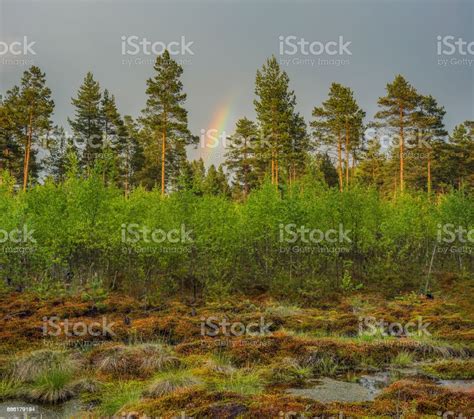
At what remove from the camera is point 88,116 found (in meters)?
48.4

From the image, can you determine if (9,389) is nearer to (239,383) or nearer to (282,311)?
(239,383)

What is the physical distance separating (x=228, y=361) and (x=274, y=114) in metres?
34.1

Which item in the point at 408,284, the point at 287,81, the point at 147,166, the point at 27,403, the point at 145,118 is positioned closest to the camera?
the point at 27,403

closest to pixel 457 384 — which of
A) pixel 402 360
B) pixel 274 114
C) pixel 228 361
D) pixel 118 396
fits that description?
pixel 402 360

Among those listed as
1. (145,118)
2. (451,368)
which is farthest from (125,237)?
(145,118)

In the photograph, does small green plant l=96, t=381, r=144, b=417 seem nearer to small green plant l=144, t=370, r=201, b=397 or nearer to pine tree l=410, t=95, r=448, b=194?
small green plant l=144, t=370, r=201, b=397

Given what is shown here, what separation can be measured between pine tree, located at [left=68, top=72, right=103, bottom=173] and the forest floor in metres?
31.0

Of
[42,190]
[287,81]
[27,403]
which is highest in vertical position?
[287,81]

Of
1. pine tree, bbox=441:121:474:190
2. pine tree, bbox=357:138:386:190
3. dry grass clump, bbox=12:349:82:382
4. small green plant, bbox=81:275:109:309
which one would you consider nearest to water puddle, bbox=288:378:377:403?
dry grass clump, bbox=12:349:82:382

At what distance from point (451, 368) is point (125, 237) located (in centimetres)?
1396

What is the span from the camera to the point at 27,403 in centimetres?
914

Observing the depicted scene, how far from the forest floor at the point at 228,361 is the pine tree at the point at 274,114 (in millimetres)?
25492

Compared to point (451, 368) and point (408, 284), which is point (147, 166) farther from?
point (451, 368)

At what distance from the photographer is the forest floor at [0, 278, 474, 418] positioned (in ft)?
27.6
